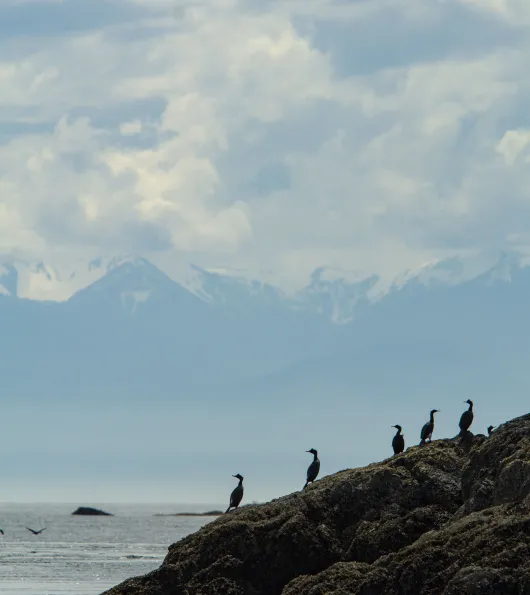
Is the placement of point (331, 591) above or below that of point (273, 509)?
below

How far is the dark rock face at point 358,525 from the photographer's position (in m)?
22.8

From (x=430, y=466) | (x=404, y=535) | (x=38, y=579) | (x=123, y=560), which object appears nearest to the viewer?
(x=404, y=535)

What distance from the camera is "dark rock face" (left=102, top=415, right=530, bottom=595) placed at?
22766 mm

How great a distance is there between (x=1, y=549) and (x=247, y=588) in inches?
2127

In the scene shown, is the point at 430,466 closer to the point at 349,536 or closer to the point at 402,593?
the point at 349,536

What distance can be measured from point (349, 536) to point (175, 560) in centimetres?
386

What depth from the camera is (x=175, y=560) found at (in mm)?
26859

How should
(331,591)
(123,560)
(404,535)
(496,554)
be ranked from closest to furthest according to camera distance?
(496,554)
(331,591)
(404,535)
(123,560)

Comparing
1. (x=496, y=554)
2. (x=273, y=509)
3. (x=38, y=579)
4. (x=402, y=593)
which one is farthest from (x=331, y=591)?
(x=38, y=579)

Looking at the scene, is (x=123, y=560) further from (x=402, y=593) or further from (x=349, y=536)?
(x=402, y=593)

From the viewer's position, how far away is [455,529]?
22328 mm

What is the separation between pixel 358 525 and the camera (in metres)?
26.4

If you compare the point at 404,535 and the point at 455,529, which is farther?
the point at 404,535

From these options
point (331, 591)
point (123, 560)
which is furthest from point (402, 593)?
point (123, 560)
